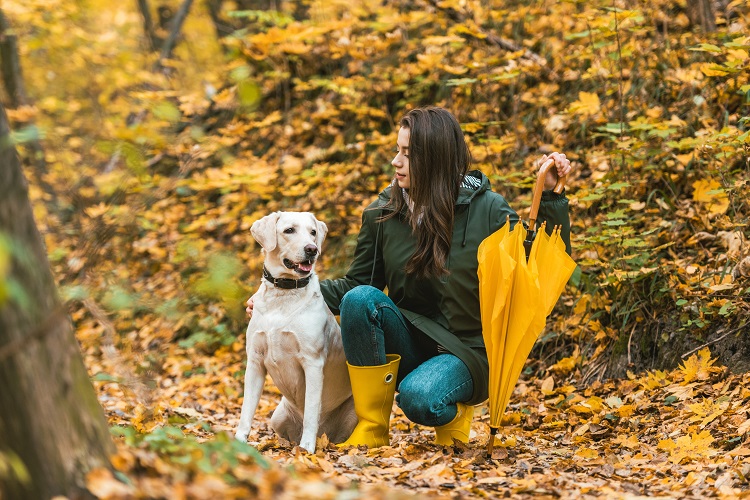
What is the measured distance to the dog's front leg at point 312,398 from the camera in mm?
3533

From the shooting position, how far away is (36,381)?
1.88m

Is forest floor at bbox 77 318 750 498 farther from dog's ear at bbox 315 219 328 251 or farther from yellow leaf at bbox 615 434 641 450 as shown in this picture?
dog's ear at bbox 315 219 328 251

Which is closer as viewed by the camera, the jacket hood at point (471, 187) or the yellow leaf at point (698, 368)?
the jacket hood at point (471, 187)

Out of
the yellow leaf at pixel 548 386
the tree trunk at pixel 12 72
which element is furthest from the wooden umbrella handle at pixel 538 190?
the tree trunk at pixel 12 72

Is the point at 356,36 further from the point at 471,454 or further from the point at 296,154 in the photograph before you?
the point at 471,454

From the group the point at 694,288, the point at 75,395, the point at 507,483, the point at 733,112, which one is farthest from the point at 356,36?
the point at 75,395

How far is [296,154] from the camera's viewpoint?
7.91 meters

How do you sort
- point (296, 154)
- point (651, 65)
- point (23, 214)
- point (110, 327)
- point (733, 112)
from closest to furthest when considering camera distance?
point (23, 214) → point (110, 327) → point (733, 112) → point (651, 65) → point (296, 154)

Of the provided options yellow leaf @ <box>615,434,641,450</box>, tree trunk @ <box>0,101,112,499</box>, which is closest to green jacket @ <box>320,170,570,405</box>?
yellow leaf @ <box>615,434,641,450</box>

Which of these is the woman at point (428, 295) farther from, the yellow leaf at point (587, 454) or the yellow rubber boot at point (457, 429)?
the yellow leaf at point (587, 454)

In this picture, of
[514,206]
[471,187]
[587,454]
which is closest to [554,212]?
[471,187]

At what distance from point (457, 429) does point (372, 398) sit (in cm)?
45

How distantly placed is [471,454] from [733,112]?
137 inches

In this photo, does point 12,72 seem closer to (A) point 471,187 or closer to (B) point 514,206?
(B) point 514,206
